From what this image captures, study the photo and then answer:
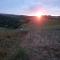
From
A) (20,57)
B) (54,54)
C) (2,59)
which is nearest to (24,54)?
(20,57)

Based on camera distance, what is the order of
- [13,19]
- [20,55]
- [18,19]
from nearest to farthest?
[20,55] < [18,19] < [13,19]

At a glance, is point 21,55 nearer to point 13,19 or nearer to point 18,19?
point 18,19

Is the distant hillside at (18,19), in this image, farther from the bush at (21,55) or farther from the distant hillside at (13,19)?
the bush at (21,55)

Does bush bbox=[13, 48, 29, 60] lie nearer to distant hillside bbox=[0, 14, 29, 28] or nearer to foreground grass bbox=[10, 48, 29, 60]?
foreground grass bbox=[10, 48, 29, 60]

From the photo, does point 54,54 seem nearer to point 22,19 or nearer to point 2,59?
point 2,59

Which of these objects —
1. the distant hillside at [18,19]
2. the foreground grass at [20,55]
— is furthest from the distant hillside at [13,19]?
the foreground grass at [20,55]

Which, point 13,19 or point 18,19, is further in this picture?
point 13,19

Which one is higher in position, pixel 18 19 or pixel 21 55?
pixel 21 55

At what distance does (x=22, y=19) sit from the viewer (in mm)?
49781

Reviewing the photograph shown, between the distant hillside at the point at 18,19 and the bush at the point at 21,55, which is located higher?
the bush at the point at 21,55

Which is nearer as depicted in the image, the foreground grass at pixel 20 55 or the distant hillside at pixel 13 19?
the foreground grass at pixel 20 55

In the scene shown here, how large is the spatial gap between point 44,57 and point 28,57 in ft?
4.47

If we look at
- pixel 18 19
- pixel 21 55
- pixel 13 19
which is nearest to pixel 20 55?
pixel 21 55

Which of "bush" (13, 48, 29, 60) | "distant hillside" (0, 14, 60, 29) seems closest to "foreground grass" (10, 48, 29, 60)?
"bush" (13, 48, 29, 60)
